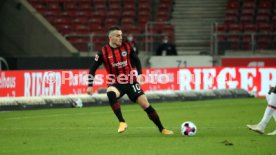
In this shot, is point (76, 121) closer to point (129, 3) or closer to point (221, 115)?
point (221, 115)

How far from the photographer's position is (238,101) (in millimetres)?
26281

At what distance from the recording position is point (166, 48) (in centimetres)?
3212

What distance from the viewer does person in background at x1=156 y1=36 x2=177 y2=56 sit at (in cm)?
3209

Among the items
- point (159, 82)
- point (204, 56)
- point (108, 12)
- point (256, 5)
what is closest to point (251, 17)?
point (256, 5)

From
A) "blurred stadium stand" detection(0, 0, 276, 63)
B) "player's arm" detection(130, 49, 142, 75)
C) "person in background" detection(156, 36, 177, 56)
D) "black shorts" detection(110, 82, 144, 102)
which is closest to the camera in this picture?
"black shorts" detection(110, 82, 144, 102)

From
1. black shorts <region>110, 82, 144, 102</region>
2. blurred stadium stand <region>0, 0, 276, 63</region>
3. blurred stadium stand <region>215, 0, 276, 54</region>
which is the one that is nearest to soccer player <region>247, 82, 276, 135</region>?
black shorts <region>110, 82, 144, 102</region>

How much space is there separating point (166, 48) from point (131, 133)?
17.5 m

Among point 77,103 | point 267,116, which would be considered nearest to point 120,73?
point 267,116

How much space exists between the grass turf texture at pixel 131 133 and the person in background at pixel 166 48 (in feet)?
27.7

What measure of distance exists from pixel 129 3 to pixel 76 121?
745 inches

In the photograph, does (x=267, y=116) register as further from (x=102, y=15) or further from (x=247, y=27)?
(x=102, y=15)

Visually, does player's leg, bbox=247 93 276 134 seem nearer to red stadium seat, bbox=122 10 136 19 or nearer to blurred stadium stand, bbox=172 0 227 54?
blurred stadium stand, bbox=172 0 227 54

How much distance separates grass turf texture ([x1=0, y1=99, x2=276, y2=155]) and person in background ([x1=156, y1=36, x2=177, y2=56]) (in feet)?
27.7

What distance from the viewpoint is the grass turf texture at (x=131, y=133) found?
11.6 metres
